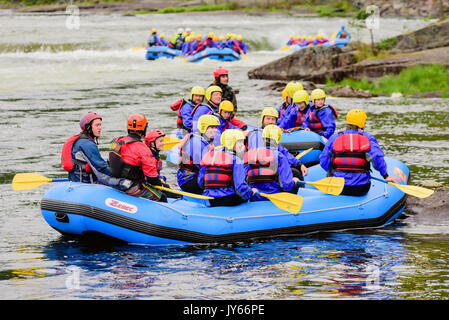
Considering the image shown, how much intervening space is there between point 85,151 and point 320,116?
4.50m

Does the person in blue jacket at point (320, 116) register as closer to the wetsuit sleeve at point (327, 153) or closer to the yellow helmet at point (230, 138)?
the wetsuit sleeve at point (327, 153)

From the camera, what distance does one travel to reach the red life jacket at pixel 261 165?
326 inches

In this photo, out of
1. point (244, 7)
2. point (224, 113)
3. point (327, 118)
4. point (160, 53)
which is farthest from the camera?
point (244, 7)

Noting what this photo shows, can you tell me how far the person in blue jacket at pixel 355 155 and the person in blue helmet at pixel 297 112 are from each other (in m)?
2.63

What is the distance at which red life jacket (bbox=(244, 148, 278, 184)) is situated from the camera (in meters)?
8.28

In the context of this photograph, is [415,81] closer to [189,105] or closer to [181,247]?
[189,105]

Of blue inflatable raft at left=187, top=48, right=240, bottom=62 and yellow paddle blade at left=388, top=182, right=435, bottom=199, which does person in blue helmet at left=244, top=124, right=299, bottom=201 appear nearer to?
yellow paddle blade at left=388, top=182, right=435, bottom=199

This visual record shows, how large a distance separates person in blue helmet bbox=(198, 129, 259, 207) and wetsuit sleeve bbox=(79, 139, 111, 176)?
Answer: 1.13m

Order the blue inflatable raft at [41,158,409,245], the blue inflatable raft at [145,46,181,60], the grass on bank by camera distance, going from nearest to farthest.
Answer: the blue inflatable raft at [41,158,409,245] → the grass on bank → the blue inflatable raft at [145,46,181,60]

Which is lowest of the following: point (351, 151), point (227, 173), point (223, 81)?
point (227, 173)

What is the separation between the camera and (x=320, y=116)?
11141 millimetres

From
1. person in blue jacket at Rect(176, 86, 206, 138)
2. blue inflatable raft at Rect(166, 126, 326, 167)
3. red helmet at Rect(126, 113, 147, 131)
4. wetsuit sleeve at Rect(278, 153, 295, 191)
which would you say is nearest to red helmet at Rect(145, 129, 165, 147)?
red helmet at Rect(126, 113, 147, 131)

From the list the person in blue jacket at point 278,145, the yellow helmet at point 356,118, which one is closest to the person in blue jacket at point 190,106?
the person in blue jacket at point 278,145

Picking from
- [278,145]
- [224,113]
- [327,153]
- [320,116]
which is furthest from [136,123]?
[320,116]
